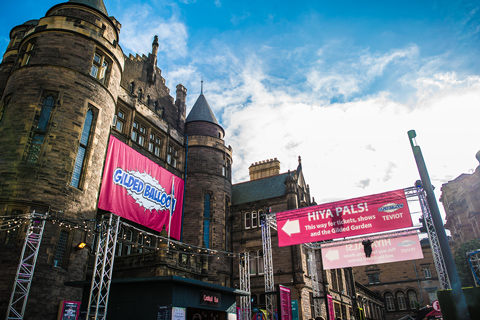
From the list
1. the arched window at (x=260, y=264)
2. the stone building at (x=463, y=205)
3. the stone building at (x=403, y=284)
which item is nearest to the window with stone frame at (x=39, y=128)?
the arched window at (x=260, y=264)

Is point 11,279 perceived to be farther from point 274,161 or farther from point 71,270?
point 274,161

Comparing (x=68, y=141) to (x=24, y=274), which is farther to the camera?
(x=68, y=141)

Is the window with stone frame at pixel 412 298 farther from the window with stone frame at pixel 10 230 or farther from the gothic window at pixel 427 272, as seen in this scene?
the window with stone frame at pixel 10 230

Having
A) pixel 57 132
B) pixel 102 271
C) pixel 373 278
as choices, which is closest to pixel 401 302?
pixel 373 278

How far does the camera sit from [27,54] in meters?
19.6

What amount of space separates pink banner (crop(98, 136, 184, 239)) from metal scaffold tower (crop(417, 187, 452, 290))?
13.0 m

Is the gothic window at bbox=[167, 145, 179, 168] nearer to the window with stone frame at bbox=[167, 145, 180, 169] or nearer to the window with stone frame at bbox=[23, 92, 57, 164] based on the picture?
the window with stone frame at bbox=[167, 145, 180, 169]

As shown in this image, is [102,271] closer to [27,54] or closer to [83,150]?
[83,150]

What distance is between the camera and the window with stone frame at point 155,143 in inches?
1018

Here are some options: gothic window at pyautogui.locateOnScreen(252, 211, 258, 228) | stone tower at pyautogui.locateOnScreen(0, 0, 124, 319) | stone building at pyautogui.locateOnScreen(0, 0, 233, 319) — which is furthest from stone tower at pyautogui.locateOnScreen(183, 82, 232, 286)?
stone tower at pyautogui.locateOnScreen(0, 0, 124, 319)

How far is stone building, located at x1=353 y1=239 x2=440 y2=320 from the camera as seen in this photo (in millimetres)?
56219

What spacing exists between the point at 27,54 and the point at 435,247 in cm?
2313

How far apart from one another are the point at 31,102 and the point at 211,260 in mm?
16448

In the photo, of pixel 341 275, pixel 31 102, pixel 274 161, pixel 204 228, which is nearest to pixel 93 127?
pixel 31 102
